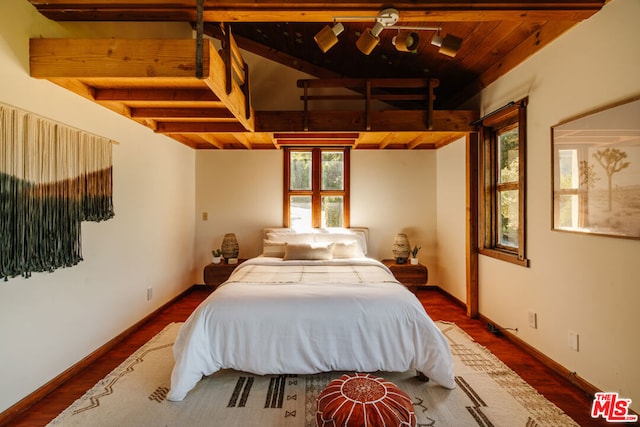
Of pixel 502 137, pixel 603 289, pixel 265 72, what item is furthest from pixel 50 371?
pixel 502 137

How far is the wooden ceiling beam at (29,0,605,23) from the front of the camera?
191 centimetres

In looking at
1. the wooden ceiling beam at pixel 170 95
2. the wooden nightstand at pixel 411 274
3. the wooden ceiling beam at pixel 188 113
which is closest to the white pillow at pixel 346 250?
the wooden nightstand at pixel 411 274

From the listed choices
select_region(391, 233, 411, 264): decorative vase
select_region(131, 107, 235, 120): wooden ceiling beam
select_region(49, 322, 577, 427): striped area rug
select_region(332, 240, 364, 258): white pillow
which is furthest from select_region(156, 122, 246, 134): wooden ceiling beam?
select_region(391, 233, 411, 264): decorative vase

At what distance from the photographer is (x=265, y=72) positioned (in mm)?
4367

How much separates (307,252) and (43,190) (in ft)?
7.78

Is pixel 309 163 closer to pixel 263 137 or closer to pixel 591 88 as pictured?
pixel 263 137

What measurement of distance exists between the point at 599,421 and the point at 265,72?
184 inches

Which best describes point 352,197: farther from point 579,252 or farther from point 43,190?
point 43,190

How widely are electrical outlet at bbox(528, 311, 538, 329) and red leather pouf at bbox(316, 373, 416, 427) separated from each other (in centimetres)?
169

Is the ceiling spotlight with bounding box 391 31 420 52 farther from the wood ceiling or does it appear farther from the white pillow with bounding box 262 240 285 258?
the white pillow with bounding box 262 240 285 258

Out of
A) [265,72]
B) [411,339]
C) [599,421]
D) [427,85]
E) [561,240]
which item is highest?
[265,72]

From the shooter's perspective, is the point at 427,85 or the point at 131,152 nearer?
the point at 131,152

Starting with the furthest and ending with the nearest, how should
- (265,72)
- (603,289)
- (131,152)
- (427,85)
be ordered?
(265,72)
(427,85)
(131,152)
(603,289)

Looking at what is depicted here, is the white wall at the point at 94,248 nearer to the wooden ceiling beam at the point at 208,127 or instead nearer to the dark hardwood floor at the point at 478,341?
the dark hardwood floor at the point at 478,341
